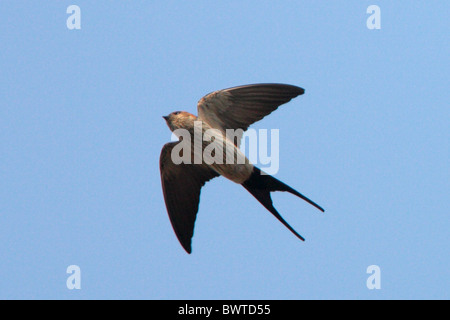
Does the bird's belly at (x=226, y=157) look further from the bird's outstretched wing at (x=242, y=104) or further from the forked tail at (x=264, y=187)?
the bird's outstretched wing at (x=242, y=104)

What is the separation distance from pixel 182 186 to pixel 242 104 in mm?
836

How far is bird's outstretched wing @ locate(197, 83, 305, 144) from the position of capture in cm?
626

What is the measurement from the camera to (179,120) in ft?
20.7

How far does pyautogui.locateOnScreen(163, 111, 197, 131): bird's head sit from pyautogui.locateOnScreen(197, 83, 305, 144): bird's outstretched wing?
0.33 ft

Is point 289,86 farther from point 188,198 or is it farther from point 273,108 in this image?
point 188,198

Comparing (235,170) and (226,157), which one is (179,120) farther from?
(235,170)

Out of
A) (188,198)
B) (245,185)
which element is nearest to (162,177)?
(188,198)

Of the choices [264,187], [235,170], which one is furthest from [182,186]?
[264,187]

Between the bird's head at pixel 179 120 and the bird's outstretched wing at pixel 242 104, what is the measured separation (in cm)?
10

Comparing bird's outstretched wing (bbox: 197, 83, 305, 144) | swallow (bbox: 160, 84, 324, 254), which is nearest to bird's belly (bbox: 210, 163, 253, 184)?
swallow (bbox: 160, 84, 324, 254)

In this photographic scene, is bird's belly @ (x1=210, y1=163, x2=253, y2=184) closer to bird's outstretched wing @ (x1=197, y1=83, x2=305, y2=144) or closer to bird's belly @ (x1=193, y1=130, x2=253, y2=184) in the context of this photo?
bird's belly @ (x1=193, y1=130, x2=253, y2=184)

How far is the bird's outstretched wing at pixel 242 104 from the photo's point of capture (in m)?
6.26

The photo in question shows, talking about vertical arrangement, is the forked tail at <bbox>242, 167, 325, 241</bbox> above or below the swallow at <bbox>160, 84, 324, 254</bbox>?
below

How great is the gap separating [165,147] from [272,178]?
89 centimetres
